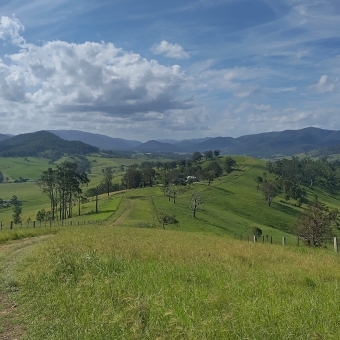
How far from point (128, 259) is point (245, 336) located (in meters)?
8.11

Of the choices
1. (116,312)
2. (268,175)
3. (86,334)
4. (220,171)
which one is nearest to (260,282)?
(116,312)

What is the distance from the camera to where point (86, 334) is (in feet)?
24.7

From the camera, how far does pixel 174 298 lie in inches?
354

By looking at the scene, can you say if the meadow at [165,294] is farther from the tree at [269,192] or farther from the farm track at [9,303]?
the tree at [269,192]

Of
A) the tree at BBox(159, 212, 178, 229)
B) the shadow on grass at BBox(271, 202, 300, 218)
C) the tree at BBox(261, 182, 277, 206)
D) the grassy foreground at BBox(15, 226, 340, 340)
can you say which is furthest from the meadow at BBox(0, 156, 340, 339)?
the tree at BBox(261, 182, 277, 206)

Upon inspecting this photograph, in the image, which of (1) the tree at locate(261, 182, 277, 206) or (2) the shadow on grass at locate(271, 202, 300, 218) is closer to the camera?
(2) the shadow on grass at locate(271, 202, 300, 218)

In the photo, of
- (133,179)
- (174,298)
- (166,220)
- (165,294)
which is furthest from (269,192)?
(174,298)

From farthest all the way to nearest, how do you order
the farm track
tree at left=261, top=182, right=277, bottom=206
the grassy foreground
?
tree at left=261, top=182, right=277, bottom=206 < the farm track < the grassy foreground

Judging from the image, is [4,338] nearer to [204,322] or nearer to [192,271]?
[204,322]

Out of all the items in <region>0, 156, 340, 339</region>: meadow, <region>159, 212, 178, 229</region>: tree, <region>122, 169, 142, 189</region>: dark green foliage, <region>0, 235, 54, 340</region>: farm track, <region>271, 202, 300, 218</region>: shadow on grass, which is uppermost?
<region>0, 156, 340, 339</region>: meadow

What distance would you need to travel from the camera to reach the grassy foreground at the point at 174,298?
718 cm

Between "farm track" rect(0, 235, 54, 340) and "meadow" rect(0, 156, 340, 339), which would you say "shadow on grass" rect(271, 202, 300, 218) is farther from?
"farm track" rect(0, 235, 54, 340)

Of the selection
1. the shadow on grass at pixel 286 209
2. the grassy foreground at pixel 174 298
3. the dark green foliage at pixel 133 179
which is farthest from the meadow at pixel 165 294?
the dark green foliage at pixel 133 179

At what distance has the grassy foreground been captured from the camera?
23.6 ft
